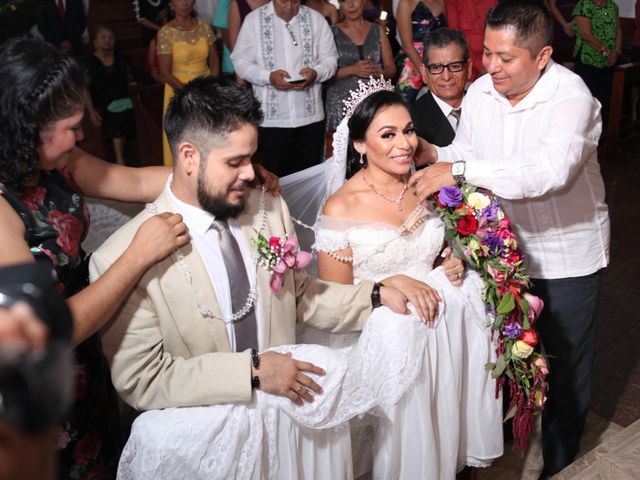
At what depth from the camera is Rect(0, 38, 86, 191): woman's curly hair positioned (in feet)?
6.21

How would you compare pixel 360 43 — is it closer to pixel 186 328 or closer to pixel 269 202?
pixel 269 202

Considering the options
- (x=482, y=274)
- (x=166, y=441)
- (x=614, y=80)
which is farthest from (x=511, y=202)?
(x=614, y=80)

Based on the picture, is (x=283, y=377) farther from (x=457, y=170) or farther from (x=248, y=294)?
(x=457, y=170)

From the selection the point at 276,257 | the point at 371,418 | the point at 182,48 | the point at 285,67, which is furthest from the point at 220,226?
the point at 182,48

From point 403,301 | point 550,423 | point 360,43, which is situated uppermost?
point 360,43

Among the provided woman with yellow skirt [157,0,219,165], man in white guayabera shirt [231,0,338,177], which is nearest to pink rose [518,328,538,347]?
man in white guayabera shirt [231,0,338,177]

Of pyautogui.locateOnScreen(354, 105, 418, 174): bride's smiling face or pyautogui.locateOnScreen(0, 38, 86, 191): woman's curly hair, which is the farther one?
pyautogui.locateOnScreen(354, 105, 418, 174): bride's smiling face

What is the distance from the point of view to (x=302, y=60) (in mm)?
4969

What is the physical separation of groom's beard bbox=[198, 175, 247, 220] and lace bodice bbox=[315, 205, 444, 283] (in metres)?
0.76

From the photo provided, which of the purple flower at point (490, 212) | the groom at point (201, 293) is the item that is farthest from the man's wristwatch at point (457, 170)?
the groom at point (201, 293)

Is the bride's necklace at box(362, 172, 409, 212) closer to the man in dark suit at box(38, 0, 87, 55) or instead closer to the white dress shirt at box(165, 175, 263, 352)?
the white dress shirt at box(165, 175, 263, 352)

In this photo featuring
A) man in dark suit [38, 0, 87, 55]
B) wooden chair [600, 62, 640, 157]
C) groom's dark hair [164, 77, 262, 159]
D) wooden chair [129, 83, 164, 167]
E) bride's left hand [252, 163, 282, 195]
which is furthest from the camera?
wooden chair [600, 62, 640, 157]

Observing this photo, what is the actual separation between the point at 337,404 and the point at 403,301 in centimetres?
46

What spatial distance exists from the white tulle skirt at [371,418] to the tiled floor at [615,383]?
559 mm
